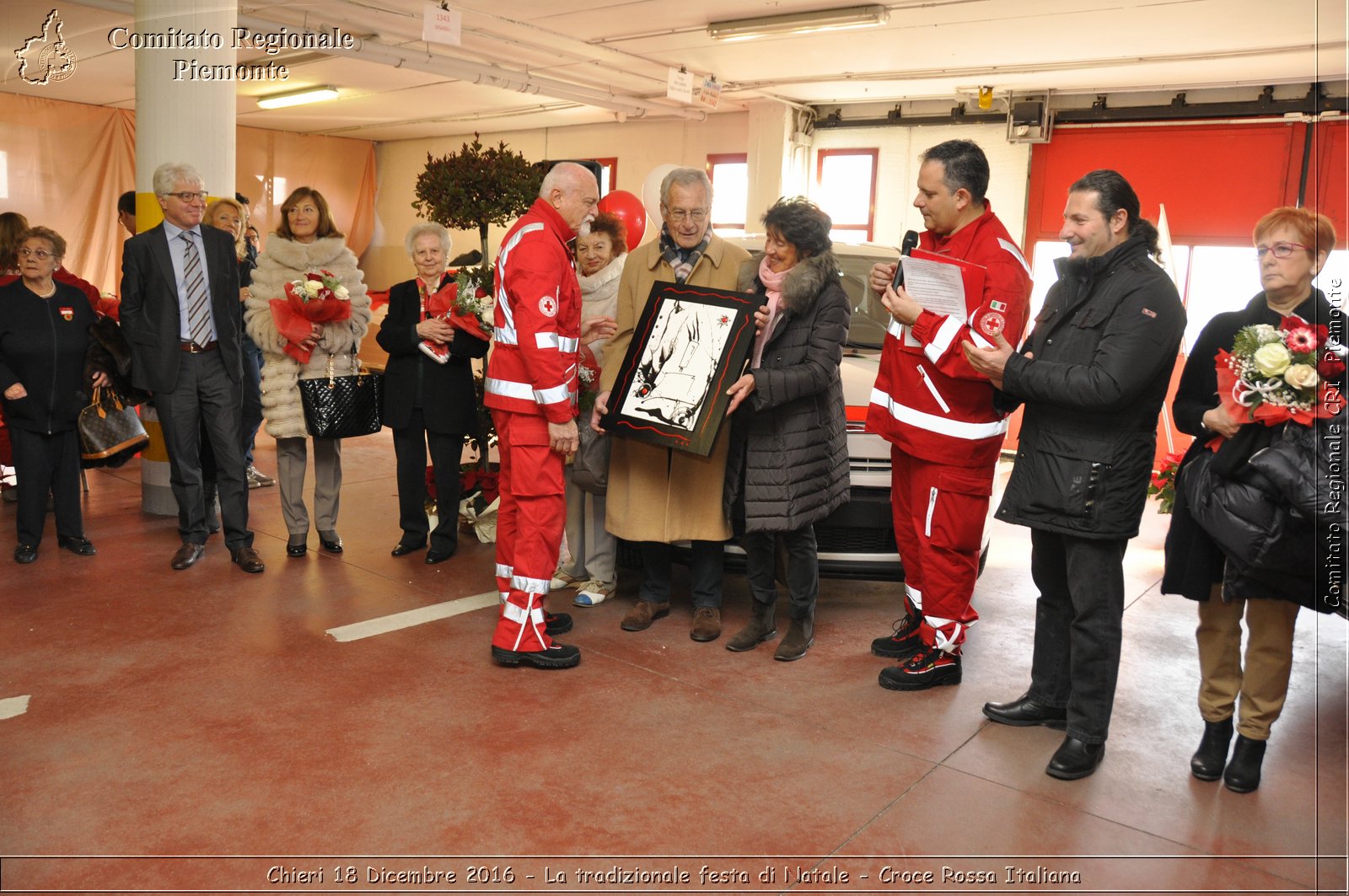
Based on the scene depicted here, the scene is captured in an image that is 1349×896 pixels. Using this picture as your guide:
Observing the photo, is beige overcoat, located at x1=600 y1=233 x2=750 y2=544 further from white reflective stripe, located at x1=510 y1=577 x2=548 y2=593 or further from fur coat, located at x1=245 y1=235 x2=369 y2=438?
fur coat, located at x1=245 y1=235 x2=369 y2=438

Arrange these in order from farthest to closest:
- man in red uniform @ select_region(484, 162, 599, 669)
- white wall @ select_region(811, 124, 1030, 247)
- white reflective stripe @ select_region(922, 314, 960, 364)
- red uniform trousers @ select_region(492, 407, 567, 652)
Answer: white wall @ select_region(811, 124, 1030, 247)
red uniform trousers @ select_region(492, 407, 567, 652)
man in red uniform @ select_region(484, 162, 599, 669)
white reflective stripe @ select_region(922, 314, 960, 364)

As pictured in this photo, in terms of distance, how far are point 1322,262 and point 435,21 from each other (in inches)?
279

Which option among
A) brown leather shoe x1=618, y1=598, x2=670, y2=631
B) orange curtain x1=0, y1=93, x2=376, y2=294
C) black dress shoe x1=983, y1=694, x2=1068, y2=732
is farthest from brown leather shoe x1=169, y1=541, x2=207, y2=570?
orange curtain x1=0, y1=93, x2=376, y2=294

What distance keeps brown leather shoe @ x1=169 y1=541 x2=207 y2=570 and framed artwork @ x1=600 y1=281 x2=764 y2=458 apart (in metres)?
2.46

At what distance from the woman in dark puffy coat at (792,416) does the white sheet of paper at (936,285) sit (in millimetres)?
496

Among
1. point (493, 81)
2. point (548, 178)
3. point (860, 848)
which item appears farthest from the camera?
point (493, 81)

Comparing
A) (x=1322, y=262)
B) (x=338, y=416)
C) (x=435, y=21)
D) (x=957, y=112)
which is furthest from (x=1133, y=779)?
(x=957, y=112)

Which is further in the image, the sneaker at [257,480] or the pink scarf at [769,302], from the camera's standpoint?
the sneaker at [257,480]

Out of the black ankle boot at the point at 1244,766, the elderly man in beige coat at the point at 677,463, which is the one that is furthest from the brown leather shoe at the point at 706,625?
the black ankle boot at the point at 1244,766

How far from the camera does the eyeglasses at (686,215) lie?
420 centimetres

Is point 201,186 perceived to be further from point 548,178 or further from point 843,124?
point 843,124

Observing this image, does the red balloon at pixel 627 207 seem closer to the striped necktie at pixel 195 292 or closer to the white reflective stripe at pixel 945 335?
the striped necktie at pixel 195 292

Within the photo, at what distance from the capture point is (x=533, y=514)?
13.1 ft

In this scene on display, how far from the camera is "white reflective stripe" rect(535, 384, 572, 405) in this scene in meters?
3.83
